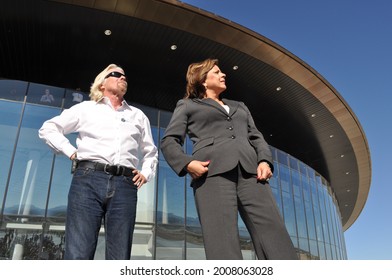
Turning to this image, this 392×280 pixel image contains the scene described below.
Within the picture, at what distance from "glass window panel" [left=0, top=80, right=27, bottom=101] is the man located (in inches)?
383

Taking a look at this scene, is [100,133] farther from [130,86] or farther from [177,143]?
[130,86]

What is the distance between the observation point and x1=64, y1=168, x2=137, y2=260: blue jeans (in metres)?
2.25

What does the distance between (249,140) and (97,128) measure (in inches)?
48.4

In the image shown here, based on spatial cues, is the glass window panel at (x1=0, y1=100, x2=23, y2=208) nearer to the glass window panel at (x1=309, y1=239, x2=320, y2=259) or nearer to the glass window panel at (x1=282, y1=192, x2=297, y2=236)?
the glass window panel at (x1=282, y1=192, x2=297, y2=236)

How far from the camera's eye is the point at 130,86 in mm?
12938

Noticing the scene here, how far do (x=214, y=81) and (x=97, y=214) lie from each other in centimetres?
135

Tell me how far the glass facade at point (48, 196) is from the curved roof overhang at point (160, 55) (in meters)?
0.96

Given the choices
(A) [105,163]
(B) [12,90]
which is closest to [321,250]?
(B) [12,90]

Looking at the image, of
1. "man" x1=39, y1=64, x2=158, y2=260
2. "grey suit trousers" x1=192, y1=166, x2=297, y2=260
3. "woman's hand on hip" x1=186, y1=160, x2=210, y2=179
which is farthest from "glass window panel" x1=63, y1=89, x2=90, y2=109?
"grey suit trousers" x1=192, y1=166, x2=297, y2=260

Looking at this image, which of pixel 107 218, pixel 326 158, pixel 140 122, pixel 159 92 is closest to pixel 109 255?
pixel 107 218

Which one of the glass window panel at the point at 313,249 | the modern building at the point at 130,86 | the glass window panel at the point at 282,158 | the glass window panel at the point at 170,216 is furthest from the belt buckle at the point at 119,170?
the glass window panel at the point at 313,249

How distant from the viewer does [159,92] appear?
13312 mm

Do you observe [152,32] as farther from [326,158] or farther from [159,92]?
[326,158]

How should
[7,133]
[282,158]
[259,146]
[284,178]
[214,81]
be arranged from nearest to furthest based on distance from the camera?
1. [259,146]
2. [214,81]
3. [7,133]
4. [284,178]
5. [282,158]
